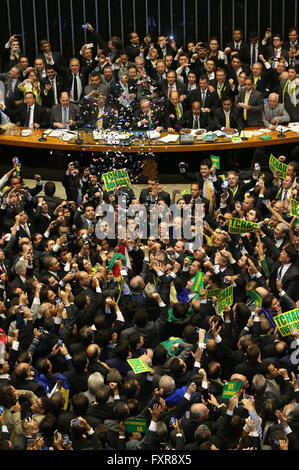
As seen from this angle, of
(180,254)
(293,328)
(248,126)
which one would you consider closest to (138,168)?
(248,126)

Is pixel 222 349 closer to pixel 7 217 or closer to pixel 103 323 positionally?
pixel 103 323

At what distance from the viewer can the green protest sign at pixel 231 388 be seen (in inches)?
386

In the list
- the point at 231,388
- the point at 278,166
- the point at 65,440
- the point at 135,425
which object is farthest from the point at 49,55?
the point at 65,440

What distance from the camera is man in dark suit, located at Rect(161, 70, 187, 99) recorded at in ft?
55.4

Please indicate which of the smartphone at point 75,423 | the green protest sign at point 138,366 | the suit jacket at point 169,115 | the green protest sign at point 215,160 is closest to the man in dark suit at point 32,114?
the suit jacket at point 169,115

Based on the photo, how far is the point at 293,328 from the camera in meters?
10.6

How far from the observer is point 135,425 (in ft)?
31.7

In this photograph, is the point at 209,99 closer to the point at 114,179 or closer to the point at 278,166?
the point at 278,166

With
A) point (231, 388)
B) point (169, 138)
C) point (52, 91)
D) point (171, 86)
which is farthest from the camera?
point (52, 91)

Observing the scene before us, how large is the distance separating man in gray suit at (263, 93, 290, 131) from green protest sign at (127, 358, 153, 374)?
7.09 metres

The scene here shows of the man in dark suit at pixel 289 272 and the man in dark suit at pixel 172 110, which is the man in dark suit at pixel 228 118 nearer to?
the man in dark suit at pixel 172 110

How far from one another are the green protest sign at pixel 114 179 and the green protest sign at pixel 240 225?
6.95 feet

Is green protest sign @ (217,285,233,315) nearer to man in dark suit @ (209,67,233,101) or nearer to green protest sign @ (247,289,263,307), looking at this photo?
green protest sign @ (247,289,263,307)

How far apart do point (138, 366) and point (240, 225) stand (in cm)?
329
